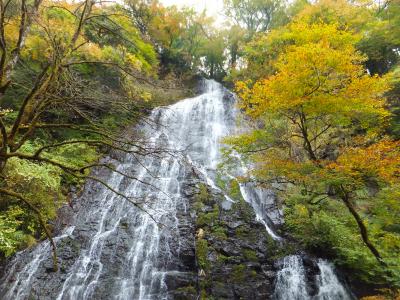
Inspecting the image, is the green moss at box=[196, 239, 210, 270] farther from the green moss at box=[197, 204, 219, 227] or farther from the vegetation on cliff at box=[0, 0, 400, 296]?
the green moss at box=[197, 204, 219, 227]

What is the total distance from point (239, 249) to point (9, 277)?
22.5ft

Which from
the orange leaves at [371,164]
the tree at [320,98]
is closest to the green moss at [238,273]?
the tree at [320,98]

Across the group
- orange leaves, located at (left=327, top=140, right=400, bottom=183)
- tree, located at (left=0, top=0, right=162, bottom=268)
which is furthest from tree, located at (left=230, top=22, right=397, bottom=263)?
tree, located at (left=0, top=0, right=162, bottom=268)

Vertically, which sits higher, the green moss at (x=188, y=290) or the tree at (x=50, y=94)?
Answer: the tree at (x=50, y=94)

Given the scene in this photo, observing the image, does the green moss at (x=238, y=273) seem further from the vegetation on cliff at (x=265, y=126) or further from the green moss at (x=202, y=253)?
the green moss at (x=202, y=253)

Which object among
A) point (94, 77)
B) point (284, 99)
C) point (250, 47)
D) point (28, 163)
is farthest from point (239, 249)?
point (250, 47)

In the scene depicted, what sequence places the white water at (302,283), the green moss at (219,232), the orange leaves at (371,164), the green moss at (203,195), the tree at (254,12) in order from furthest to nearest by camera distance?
the tree at (254,12)
the green moss at (203,195)
the green moss at (219,232)
the white water at (302,283)
the orange leaves at (371,164)

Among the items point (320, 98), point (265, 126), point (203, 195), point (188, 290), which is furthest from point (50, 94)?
point (203, 195)

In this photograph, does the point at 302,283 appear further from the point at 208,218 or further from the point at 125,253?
the point at 125,253

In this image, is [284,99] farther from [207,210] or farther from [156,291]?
[156,291]

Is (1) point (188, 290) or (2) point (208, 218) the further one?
(2) point (208, 218)

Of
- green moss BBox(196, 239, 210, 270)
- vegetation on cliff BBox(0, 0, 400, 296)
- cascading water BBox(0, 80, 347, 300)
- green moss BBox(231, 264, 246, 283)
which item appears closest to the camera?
vegetation on cliff BBox(0, 0, 400, 296)

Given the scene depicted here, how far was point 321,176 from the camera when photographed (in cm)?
754

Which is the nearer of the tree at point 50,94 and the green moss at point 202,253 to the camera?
the tree at point 50,94
